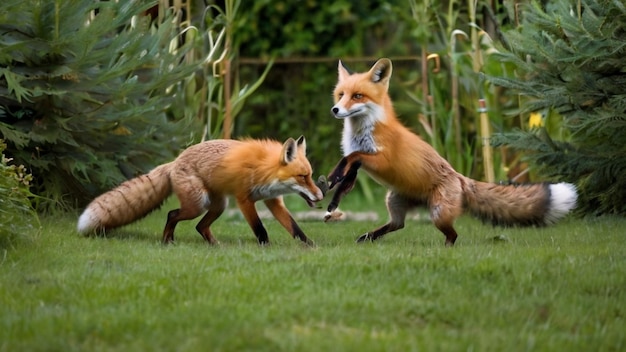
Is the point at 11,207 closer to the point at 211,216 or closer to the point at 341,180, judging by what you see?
the point at 211,216

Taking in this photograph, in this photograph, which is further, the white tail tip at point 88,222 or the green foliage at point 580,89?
the green foliage at point 580,89

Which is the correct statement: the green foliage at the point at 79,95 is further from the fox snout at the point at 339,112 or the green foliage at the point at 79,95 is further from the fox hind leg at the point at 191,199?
the fox snout at the point at 339,112

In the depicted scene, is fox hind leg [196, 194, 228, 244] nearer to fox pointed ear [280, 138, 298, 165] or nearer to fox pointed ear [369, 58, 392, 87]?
fox pointed ear [280, 138, 298, 165]

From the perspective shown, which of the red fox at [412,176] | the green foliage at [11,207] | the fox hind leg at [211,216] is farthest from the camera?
the fox hind leg at [211,216]

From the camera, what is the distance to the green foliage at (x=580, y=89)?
7922 mm

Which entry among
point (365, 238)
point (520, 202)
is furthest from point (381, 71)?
point (520, 202)

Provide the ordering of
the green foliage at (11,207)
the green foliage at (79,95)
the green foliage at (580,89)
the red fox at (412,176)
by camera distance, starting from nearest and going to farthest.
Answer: the green foliage at (11,207)
the red fox at (412,176)
the green foliage at (580,89)
the green foliage at (79,95)

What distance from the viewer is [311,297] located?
4801 mm

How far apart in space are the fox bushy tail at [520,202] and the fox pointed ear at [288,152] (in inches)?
53.9

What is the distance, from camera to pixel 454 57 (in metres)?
10.8

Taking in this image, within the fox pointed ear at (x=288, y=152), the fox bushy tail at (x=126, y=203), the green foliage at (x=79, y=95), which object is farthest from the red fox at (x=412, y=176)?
the green foliage at (x=79, y=95)

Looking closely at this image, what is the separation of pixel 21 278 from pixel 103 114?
11.3ft

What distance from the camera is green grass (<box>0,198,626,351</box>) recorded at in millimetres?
4156

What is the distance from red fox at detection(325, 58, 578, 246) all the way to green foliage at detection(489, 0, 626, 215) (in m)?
1.43
